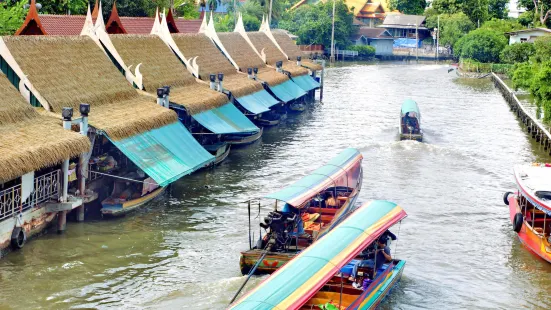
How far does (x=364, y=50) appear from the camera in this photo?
349 ft

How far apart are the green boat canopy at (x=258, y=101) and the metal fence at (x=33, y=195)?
1783 centimetres

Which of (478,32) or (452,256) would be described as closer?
(452,256)

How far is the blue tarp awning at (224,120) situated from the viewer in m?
35.6

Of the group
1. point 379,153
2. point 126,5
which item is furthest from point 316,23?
point 379,153

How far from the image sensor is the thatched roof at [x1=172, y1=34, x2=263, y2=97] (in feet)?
143

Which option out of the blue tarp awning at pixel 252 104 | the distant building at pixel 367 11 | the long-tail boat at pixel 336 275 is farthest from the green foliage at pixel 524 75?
the distant building at pixel 367 11

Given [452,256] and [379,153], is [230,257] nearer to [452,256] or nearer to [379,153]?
[452,256]

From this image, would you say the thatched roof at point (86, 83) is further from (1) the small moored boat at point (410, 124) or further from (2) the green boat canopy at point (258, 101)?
(1) the small moored boat at point (410, 124)

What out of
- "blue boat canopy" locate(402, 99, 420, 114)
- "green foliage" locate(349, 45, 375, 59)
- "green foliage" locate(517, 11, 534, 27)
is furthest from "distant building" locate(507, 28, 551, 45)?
"blue boat canopy" locate(402, 99, 420, 114)

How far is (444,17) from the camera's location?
110188 mm

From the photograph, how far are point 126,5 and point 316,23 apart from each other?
48.3 meters

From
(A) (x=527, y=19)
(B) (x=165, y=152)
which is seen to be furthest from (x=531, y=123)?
(A) (x=527, y=19)

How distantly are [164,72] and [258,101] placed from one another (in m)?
7.77

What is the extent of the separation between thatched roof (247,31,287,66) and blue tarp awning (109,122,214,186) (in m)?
26.0
